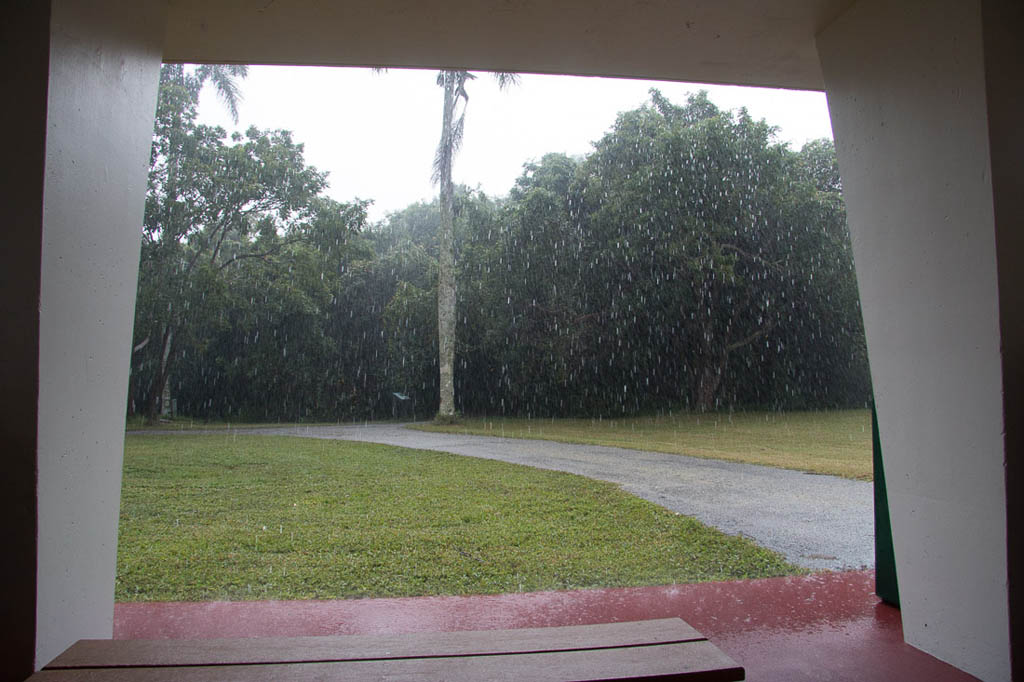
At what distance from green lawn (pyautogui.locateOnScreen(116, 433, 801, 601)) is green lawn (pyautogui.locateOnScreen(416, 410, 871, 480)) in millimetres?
2751

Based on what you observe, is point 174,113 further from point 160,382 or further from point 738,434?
point 738,434

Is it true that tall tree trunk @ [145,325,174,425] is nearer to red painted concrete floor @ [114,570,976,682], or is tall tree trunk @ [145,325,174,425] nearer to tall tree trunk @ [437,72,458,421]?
tall tree trunk @ [437,72,458,421]

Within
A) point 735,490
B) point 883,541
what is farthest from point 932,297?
point 735,490

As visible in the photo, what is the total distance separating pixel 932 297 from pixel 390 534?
342 cm

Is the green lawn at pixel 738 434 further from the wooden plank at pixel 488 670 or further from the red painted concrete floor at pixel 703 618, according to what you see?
the wooden plank at pixel 488 670

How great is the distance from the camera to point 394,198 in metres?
15.2

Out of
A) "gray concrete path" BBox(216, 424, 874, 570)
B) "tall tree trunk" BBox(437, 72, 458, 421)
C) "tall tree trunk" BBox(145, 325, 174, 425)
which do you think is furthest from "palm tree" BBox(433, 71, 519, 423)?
"tall tree trunk" BBox(145, 325, 174, 425)

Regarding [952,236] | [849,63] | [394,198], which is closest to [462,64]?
[849,63]

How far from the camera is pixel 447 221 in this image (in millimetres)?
9969

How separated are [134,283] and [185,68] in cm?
1155

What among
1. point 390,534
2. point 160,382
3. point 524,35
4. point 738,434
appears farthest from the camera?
point 160,382

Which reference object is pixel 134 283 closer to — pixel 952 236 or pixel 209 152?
pixel 952 236

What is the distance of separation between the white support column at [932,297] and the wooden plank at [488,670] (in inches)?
31.2

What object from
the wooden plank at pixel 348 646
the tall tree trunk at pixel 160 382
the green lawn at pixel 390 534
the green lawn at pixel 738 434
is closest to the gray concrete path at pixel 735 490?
the green lawn at pixel 390 534
